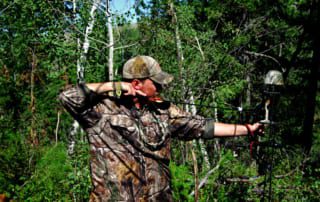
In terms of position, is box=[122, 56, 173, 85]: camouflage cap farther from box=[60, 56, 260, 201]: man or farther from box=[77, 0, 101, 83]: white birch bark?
box=[77, 0, 101, 83]: white birch bark

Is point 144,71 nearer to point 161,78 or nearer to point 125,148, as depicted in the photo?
point 161,78

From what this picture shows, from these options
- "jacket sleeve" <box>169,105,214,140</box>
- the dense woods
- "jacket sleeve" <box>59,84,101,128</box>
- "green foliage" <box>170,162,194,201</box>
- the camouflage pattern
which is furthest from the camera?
the dense woods

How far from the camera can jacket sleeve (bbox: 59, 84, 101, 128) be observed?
2.66 meters

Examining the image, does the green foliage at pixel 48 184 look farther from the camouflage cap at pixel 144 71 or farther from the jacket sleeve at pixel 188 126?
the camouflage cap at pixel 144 71

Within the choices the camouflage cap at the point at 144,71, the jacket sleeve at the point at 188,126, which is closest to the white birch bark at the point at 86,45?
the jacket sleeve at the point at 188,126

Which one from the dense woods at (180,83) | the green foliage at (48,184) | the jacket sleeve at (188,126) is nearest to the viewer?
the jacket sleeve at (188,126)

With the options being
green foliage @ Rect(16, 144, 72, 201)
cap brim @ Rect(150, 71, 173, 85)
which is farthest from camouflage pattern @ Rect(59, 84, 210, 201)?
green foliage @ Rect(16, 144, 72, 201)

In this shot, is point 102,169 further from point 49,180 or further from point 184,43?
point 184,43

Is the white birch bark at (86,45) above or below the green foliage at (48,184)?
above

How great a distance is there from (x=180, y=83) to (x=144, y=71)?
2190 millimetres

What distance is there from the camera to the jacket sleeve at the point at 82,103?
2.66m

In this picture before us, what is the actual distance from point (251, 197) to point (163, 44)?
458 centimetres

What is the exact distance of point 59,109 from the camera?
42.0ft

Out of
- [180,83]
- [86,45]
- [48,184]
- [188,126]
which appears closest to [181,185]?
[180,83]
